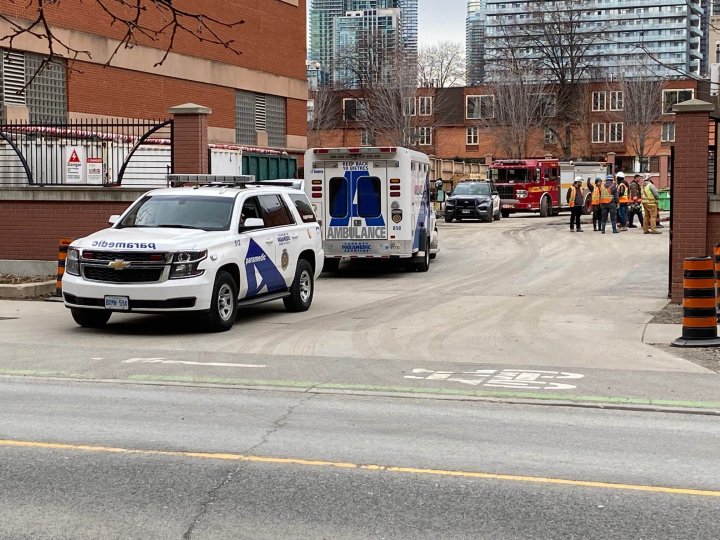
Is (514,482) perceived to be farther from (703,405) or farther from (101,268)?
(101,268)

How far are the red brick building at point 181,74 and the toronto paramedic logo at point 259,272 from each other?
35.6ft

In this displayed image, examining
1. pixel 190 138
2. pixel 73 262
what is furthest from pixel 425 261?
pixel 73 262

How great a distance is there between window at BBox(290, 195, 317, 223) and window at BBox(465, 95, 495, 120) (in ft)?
216

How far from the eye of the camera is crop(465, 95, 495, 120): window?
270 feet

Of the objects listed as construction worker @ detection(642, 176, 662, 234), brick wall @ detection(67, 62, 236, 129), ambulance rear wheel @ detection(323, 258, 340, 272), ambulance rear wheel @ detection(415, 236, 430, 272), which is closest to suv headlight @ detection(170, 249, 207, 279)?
ambulance rear wheel @ detection(323, 258, 340, 272)

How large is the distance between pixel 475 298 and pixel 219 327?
6149mm

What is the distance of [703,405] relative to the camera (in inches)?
356

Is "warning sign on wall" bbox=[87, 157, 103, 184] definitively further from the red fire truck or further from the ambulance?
the red fire truck

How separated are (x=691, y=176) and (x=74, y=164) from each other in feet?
39.5

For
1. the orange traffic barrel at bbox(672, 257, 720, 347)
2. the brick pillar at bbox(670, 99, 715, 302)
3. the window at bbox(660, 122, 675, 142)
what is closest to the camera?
the orange traffic barrel at bbox(672, 257, 720, 347)

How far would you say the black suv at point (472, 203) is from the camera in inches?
1735

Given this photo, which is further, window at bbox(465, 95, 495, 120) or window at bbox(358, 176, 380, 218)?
window at bbox(465, 95, 495, 120)

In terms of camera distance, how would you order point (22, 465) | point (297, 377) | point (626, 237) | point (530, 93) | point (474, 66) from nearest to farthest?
1. point (22, 465)
2. point (297, 377)
3. point (626, 237)
4. point (530, 93)
5. point (474, 66)

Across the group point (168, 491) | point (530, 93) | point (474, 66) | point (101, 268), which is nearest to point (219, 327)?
point (101, 268)
